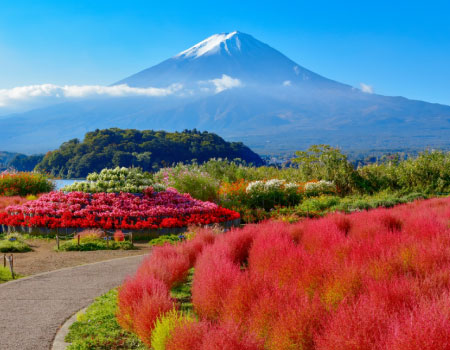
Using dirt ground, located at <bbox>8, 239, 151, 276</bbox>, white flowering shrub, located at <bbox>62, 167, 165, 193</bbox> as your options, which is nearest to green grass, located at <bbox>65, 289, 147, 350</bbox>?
dirt ground, located at <bbox>8, 239, 151, 276</bbox>

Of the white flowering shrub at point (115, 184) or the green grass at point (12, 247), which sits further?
the white flowering shrub at point (115, 184)

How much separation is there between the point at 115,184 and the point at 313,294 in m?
10.2

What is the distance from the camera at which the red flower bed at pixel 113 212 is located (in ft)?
38.0

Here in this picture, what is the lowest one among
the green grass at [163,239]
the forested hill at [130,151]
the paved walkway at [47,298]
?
the green grass at [163,239]

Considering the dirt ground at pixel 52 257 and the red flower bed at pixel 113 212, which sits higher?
the red flower bed at pixel 113 212

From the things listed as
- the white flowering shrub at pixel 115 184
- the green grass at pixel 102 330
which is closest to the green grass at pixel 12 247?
the white flowering shrub at pixel 115 184

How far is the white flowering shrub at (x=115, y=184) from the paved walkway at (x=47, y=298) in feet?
18.2

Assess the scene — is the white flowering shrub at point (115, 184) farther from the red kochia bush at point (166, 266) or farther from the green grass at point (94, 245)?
the red kochia bush at point (166, 266)

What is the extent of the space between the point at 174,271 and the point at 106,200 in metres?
7.70

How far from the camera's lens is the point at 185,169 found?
1791 centimetres

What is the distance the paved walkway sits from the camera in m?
4.71

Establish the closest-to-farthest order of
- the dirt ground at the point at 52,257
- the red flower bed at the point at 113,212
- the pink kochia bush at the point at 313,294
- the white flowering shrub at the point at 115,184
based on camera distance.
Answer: the pink kochia bush at the point at 313,294 < the dirt ground at the point at 52,257 < the red flower bed at the point at 113,212 < the white flowering shrub at the point at 115,184

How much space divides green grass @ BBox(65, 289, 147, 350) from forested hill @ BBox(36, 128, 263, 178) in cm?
3090

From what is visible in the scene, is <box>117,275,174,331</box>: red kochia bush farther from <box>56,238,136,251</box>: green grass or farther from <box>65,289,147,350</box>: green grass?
<box>56,238,136,251</box>: green grass
